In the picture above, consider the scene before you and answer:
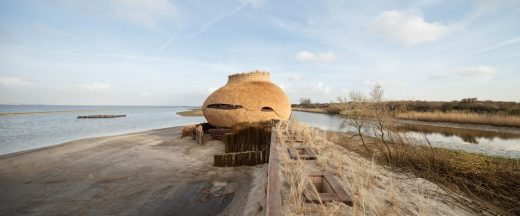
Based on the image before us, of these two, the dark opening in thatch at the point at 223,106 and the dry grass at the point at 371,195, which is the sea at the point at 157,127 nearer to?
the dry grass at the point at 371,195

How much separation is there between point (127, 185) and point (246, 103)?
5.75 meters

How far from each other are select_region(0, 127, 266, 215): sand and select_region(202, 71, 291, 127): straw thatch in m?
2.30

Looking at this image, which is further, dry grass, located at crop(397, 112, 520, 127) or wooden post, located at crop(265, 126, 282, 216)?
dry grass, located at crop(397, 112, 520, 127)

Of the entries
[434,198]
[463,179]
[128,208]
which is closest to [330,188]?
[434,198]

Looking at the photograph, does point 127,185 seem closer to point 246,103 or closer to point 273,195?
point 273,195

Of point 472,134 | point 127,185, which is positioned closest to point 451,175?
point 127,185

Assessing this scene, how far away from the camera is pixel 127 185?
17.1 ft

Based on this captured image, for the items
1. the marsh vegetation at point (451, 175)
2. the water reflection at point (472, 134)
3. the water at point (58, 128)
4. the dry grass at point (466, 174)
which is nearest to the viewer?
the marsh vegetation at point (451, 175)

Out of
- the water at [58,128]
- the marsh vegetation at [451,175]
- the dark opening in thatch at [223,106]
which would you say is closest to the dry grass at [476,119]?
the marsh vegetation at [451,175]

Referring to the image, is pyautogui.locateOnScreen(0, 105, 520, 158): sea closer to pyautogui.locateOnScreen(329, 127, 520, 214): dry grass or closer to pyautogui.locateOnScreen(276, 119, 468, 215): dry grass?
pyautogui.locateOnScreen(329, 127, 520, 214): dry grass

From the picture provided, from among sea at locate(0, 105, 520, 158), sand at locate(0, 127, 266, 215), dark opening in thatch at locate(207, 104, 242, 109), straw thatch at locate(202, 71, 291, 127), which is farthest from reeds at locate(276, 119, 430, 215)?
dark opening in thatch at locate(207, 104, 242, 109)

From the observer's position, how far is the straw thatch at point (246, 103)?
10094mm

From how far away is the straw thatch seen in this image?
10094mm

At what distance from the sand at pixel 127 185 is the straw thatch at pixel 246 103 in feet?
7.54
